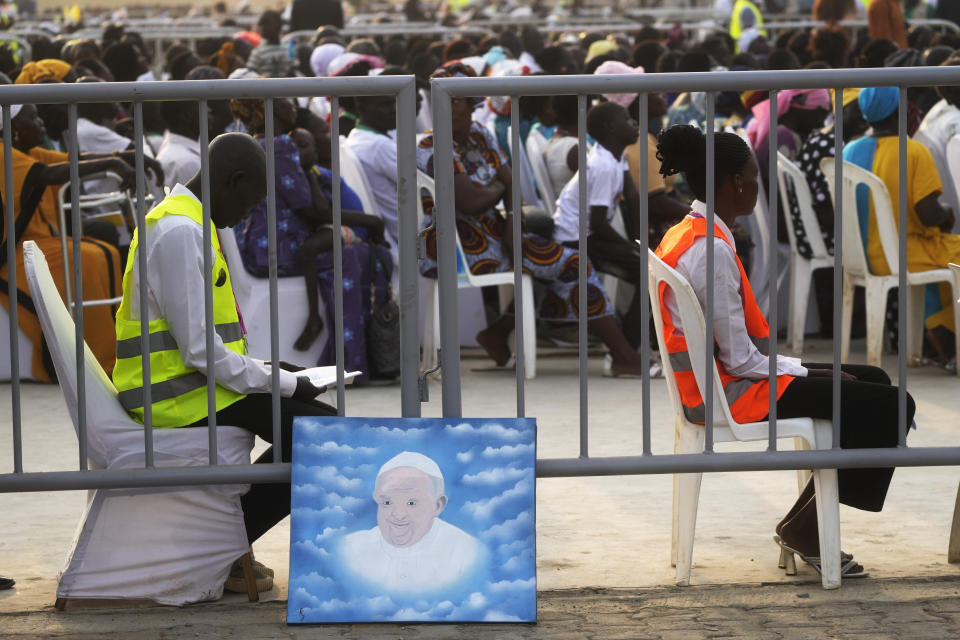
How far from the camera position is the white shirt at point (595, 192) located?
7.31 meters

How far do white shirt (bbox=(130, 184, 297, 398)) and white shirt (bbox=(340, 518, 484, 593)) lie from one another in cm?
59

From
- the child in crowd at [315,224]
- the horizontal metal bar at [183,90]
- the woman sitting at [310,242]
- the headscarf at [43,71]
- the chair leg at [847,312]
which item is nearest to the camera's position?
the horizontal metal bar at [183,90]

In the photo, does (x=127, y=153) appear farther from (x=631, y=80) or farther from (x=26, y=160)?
(x=631, y=80)

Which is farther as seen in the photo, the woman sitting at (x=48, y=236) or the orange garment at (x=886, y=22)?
the orange garment at (x=886, y=22)

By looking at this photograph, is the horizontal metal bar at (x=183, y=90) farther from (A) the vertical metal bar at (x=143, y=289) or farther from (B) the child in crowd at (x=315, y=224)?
(B) the child in crowd at (x=315, y=224)

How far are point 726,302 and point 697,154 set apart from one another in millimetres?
503

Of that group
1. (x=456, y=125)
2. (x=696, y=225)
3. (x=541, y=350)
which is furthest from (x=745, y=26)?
(x=696, y=225)

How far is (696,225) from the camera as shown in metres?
4.02

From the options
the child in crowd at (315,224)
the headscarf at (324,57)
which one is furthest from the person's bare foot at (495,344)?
the headscarf at (324,57)

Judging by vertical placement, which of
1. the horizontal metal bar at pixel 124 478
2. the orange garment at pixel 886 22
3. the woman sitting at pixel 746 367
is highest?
the orange garment at pixel 886 22

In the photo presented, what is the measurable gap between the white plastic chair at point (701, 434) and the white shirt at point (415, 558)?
706 mm

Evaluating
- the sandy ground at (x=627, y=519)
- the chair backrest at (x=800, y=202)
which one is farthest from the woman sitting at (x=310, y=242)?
the chair backrest at (x=800, y=202)

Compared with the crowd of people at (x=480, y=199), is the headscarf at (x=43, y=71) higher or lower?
higher

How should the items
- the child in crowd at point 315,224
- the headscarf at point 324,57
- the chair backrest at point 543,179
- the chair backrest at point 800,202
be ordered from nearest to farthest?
the child in crowd at point 315,224
the chair backrest at point 800,202
the chair backrest at point 543,179
the headscarf at point 324,57
